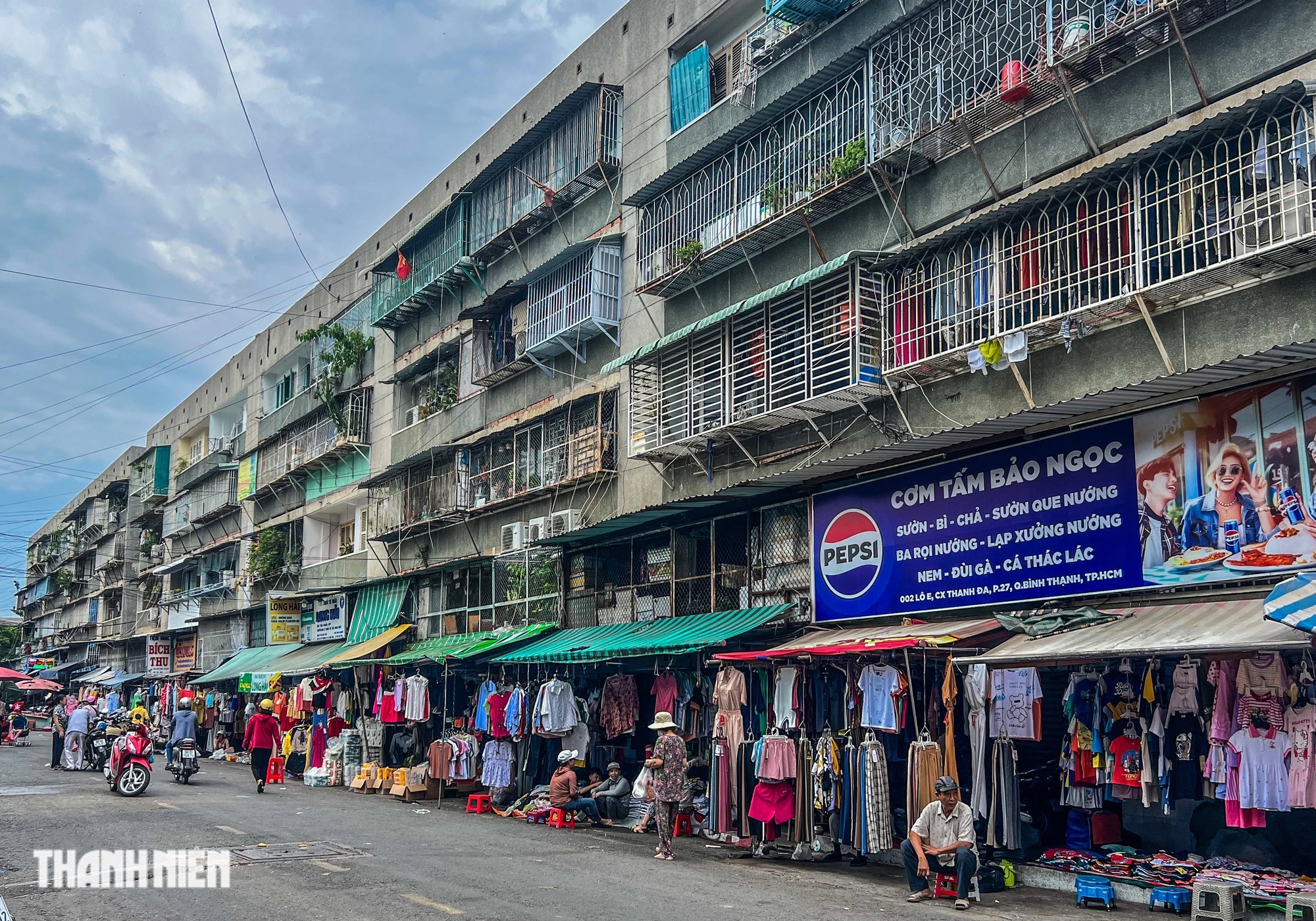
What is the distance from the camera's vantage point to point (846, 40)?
15977mm

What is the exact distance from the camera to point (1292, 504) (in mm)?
9914

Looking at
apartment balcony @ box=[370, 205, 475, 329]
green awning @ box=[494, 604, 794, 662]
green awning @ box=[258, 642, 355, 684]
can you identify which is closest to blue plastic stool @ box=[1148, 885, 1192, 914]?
green awning @ box=[494, 604, 794, 662]

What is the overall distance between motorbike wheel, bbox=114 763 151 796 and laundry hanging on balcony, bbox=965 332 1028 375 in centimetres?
1533

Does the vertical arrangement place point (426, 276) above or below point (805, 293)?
above

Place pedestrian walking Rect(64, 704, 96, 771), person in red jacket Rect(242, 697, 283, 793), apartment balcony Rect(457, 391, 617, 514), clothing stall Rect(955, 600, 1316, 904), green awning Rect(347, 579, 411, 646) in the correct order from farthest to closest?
green awning Rect(347, 579, 411, 646) → pedestrian walking Rect(64, 704, 96, 771) → person in red jacket Rect(242, 697, 283, 793) → apartment balcony Rect(457, 391, 617, 514) → clothing stall Rect(955, 600, 1316, 904)

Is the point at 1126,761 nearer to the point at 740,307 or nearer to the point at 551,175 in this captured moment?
the point at 740,307

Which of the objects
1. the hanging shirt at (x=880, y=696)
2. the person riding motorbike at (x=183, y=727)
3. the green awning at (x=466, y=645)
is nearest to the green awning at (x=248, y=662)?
the person riding motorbike at (x=183, y=727)

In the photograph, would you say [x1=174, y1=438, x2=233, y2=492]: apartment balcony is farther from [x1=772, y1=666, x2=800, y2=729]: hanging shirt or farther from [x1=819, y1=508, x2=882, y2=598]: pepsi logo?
[x1=772, y1=666, x2=800, y2=729]: hanging shirt

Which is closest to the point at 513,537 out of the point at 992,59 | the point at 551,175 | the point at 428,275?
the point at 551,175

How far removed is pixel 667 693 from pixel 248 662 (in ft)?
76.6

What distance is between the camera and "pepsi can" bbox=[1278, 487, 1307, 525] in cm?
984

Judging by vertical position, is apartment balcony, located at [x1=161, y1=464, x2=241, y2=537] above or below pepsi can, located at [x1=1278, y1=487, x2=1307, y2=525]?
above

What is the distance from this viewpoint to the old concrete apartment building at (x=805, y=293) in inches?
427

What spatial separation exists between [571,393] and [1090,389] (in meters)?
12.2
